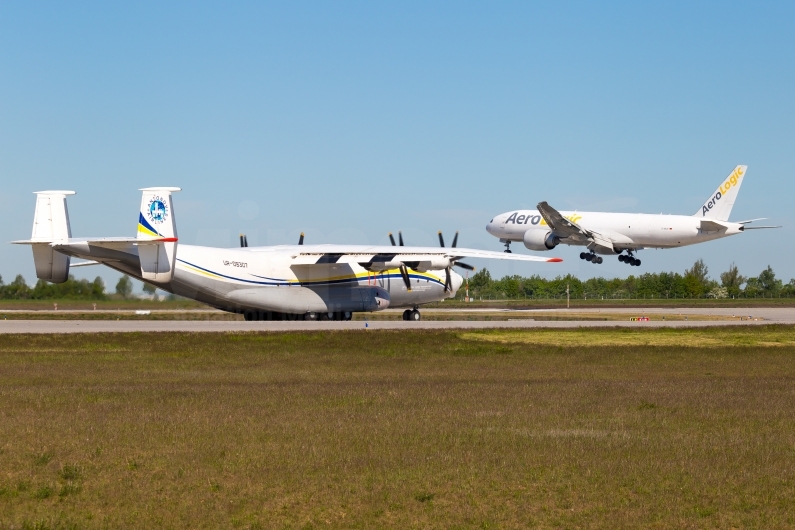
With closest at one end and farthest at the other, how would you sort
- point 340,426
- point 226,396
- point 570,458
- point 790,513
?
1. point 790,513
2. point 570,458
3. point 340,426
4. point 226,396

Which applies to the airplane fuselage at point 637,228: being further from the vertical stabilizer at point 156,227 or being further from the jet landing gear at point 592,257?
the vertical stabilizer at point 156,227

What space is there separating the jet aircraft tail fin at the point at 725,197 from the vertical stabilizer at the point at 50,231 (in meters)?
52.3

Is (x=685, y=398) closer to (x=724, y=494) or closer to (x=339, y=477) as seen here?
(x=724, y=494)

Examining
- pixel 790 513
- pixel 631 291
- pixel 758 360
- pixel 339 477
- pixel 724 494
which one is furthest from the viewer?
pixel 631 291

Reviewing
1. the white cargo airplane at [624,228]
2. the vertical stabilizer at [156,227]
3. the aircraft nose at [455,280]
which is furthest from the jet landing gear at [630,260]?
the vertical stabilizer at [156,227]

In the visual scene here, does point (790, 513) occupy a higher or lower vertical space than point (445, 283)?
lower

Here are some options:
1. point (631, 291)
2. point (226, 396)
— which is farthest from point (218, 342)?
point (631, 291)

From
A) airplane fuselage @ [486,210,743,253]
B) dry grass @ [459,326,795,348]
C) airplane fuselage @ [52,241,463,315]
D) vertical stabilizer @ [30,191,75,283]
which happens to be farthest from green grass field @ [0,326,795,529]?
airplane fuselage @ [486,210,743,253]

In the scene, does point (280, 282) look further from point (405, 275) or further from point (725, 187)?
point (725, 187)

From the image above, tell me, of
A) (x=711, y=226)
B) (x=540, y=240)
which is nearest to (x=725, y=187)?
(x=711, y=226)

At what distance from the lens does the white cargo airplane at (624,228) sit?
229 feet

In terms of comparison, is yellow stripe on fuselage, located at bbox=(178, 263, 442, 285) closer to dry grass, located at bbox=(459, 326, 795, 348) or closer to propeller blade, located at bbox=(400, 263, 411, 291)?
propeller blade, located at bbox=(400, 263, 411, 291)

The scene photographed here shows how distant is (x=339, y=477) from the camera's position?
1130 centimetres

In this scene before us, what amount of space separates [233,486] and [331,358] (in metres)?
16.7
